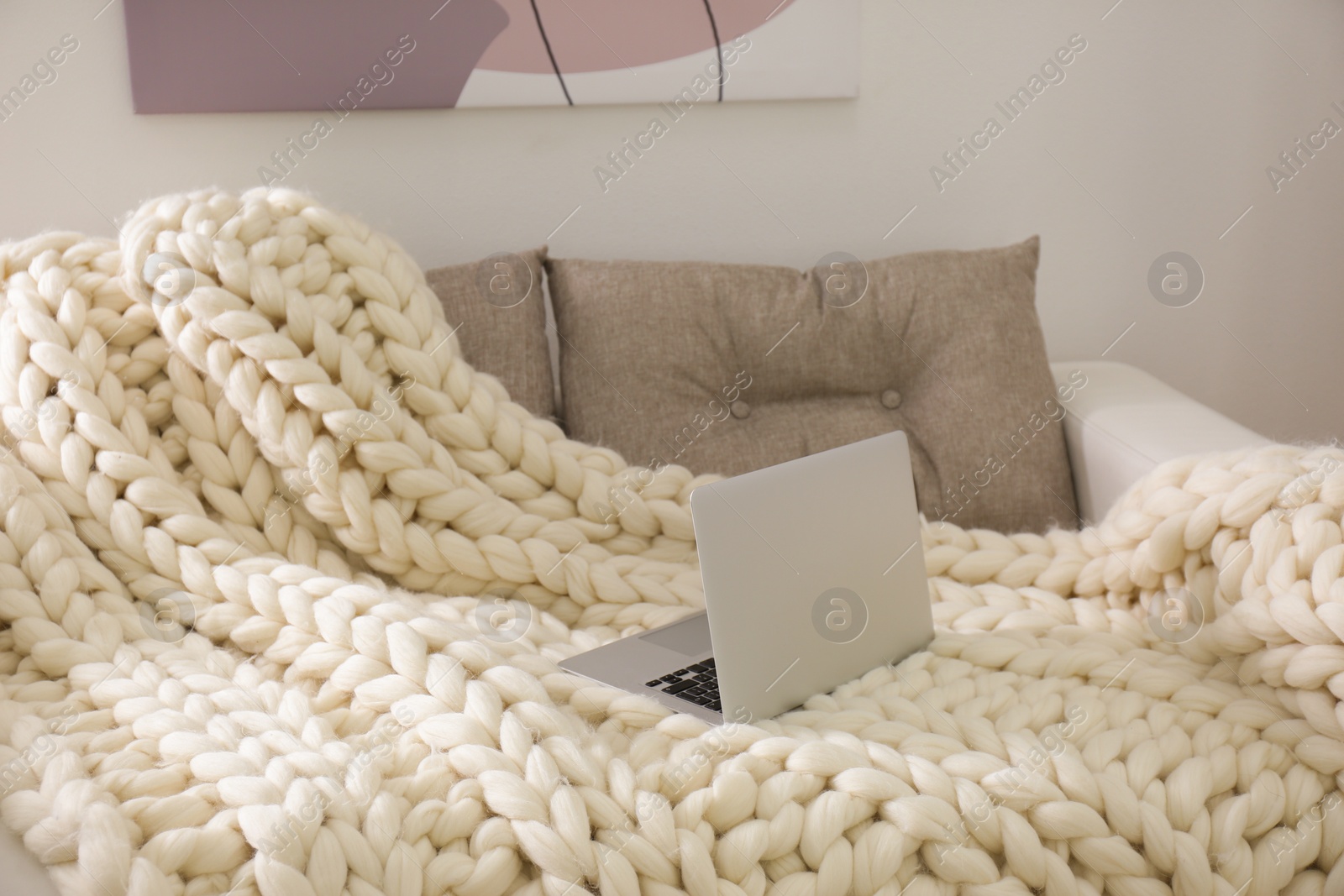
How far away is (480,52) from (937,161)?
0.79 metres

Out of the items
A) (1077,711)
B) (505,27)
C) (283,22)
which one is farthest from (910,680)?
(283,22)

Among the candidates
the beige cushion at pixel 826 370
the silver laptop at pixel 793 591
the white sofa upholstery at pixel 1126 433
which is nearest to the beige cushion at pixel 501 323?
the beige cushion at pixel 826 370

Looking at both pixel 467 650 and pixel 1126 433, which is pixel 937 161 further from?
pixel 467 650

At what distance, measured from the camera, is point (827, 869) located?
0.65m

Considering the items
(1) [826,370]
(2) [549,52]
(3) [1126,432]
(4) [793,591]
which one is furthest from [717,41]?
(4) [793,591]

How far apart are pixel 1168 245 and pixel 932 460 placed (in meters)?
0.81

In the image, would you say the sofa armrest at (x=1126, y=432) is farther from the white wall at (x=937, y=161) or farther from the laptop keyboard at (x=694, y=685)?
the laptop keyboard at (x=694, y=685)

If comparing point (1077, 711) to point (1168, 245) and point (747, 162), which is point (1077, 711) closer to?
point (747, 162)

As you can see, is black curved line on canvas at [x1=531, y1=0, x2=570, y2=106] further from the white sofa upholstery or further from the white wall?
the white sofa upholstery

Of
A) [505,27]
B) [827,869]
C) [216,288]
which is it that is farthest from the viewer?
[505,27]

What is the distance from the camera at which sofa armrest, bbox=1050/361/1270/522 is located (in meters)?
1.21

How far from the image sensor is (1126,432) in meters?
1.29

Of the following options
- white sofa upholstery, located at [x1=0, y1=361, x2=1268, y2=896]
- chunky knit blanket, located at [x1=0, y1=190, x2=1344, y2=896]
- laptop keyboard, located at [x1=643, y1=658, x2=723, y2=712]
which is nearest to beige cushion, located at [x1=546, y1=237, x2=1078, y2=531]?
white sofa upholstery, located at [x1=0, y1=361, x2=1268, y2=896]

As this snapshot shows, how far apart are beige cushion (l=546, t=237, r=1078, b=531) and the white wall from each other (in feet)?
0.85
